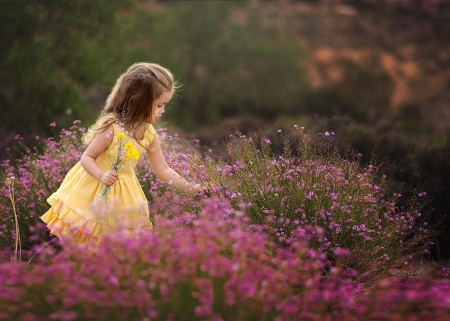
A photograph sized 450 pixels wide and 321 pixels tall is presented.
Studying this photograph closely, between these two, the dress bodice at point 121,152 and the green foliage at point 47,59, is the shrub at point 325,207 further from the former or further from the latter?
the green foliage at point 47,59

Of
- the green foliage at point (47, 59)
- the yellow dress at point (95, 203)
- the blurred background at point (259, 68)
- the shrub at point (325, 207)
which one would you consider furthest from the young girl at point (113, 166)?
the green foliage at point (47, 59)

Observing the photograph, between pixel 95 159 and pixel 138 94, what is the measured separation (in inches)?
18.8

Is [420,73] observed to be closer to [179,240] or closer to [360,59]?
[360,59]

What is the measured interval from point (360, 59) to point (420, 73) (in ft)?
13.3

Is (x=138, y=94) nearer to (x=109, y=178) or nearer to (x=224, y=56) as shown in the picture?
(x=109, y=178)

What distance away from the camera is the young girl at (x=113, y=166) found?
3707 millimetres

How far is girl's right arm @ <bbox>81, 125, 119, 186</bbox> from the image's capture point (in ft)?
11.7

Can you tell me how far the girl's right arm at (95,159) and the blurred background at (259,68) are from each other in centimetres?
289

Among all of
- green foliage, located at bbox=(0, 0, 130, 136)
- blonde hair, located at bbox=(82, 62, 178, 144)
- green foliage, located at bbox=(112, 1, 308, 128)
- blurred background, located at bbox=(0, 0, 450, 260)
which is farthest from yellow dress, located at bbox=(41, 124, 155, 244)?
green foliage, located at bbox=(112, 1, 308, 128)

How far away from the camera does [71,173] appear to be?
400cm

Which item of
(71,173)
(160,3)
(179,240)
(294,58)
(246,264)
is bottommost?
(246,264)

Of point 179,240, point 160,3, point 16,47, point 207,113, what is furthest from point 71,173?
point 160,3

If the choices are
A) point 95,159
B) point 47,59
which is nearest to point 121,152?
point 95,159

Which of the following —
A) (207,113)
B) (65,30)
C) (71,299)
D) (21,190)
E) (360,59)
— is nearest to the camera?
(71,299)
